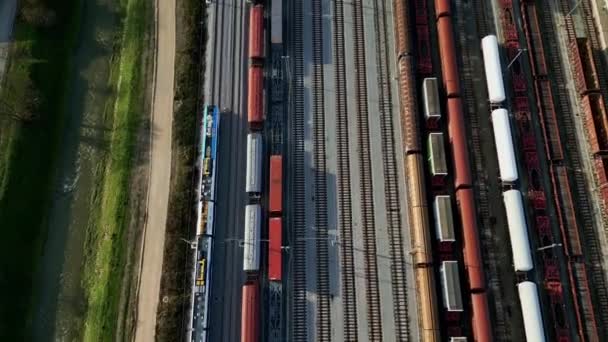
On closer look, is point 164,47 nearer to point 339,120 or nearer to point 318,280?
point 339,120

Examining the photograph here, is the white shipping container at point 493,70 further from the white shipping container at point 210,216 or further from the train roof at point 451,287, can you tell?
the white shipping container at point 210,216

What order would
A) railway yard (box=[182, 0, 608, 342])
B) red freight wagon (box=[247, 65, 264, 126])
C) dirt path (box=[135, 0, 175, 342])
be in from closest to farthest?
railway yard (box=[182, 0, 608, 342]) < dirt path (box=[135, 0, 175, 342]) < red freight wagon (box=[247, 65, 264, 126])

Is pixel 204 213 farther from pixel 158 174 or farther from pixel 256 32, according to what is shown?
pixel 256 32

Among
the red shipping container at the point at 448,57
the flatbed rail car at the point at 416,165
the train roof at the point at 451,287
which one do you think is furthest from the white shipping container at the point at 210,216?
the red shipping container at the point at 448,57

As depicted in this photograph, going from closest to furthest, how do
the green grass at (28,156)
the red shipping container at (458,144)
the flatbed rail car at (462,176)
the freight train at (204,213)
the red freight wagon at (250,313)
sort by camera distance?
the red freight wagon at (250,313) → the flatbed rail car at (462,176) → the freight train at (204,213) → the green grass at (28,156) → the red shipping container at (458,144)

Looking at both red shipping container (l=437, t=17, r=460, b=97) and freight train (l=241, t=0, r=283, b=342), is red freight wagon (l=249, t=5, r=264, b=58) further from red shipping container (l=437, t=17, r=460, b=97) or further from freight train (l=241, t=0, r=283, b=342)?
red shipping container (l=437, t=17, r=460, b=97)

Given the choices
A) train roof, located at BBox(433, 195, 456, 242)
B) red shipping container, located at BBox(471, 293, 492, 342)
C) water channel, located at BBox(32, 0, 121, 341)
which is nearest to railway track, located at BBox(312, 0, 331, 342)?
train roof, located at BBox(433, 195, 456, 242)
